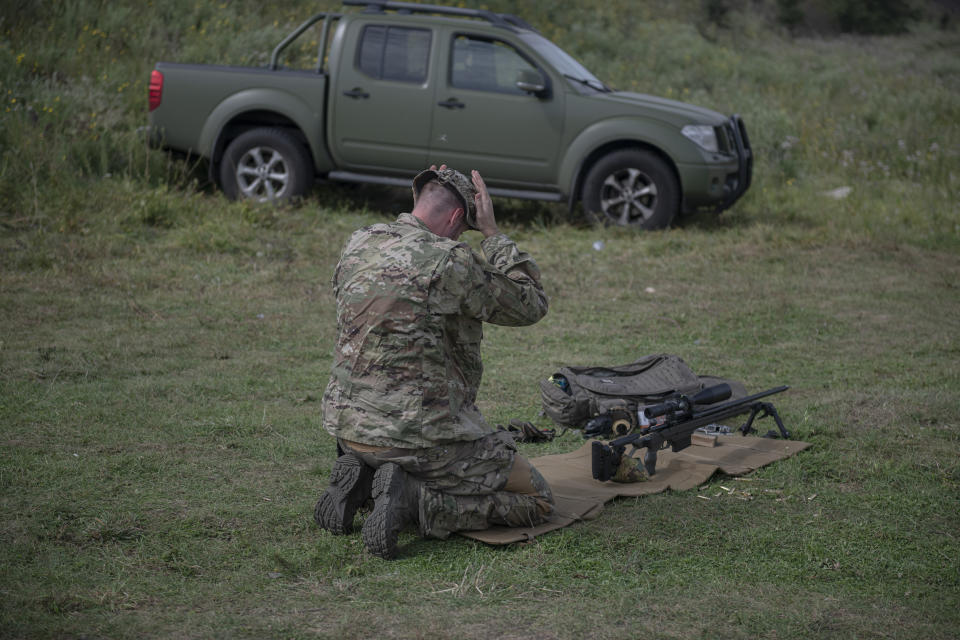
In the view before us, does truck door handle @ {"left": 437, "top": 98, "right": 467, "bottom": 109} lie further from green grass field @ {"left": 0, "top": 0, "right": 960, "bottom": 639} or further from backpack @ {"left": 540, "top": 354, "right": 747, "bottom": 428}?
backpack @ {"left": 540, "top": 354, "right": 747, "bottom": 428}

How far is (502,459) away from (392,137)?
652 centimetres

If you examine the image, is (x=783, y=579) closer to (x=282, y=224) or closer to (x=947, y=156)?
(x=282, y=224)

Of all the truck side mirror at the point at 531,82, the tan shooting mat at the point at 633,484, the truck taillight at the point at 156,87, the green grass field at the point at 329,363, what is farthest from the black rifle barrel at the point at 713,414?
the truck taillight at the point at 156,87

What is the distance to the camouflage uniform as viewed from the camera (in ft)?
11.4

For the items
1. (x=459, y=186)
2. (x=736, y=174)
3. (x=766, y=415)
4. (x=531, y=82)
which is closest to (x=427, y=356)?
(x=459, y=186)

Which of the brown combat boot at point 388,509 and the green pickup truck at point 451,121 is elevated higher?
the green pickup truck at point 451,121

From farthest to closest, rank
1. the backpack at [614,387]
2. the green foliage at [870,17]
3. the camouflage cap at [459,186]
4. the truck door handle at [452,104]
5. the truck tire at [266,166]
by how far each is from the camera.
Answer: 1. the green foliage at [870,17]
2. the truck tire at [266,166]
3. the truck door handle at [452,104]
4. the backpack at [614,387]
5. the camouflage cap at [459,186]

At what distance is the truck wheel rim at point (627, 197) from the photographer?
9.52 metres

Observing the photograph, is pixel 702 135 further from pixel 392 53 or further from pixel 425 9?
pixel 392 53

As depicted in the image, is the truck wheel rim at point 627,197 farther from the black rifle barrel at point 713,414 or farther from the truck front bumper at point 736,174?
the black rifle barrel at point 713,414

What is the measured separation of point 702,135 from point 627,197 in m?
0.94

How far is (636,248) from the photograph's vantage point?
9.05m

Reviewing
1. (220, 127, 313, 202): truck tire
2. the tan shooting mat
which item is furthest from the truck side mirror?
the tan shooting mat

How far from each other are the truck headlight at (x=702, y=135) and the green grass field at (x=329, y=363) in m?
0.86
